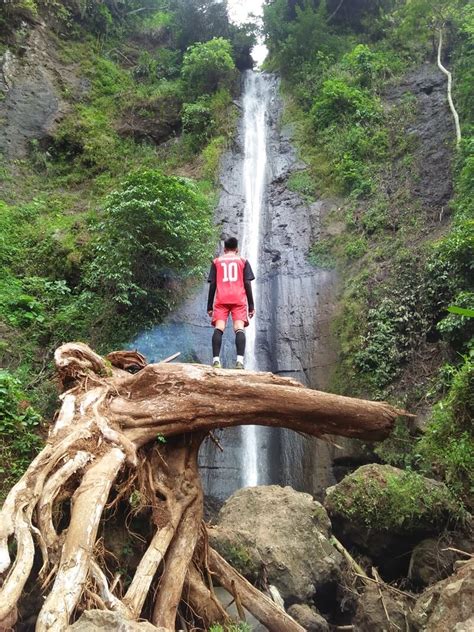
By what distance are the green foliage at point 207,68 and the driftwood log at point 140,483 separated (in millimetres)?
15800

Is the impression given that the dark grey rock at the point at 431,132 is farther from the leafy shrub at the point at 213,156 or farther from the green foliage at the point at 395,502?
the green foliage at the point at 395,502

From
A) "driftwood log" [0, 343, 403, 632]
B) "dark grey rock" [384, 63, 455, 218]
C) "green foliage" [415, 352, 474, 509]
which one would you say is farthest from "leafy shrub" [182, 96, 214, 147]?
"green foliage" [415, 352, 474, 509]

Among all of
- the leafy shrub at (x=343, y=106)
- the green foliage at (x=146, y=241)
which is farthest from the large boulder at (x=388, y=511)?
the leafy shrub at (x=343, y=106)

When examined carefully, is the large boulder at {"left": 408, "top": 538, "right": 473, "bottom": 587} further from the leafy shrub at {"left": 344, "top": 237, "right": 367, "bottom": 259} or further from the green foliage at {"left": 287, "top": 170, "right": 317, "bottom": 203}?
the green foliage at {"left": 287, "top": 170, "right": 317, "bottom": 203}

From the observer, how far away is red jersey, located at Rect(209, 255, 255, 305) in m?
6.76

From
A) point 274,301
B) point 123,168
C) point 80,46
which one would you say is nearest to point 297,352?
point 274,301

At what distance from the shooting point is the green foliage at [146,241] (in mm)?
10070

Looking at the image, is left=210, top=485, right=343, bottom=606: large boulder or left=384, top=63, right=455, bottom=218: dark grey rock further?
left=384, top=63, right=455, bottom=218: dark grey rock

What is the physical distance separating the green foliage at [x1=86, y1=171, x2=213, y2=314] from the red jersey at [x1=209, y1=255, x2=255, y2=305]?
355 cm

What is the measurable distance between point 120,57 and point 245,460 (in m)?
18.1

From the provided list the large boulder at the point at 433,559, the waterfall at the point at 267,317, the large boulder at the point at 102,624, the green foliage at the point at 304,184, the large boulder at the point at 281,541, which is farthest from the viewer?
the green foliage at the point at 304,184

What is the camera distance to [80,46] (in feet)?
64.2

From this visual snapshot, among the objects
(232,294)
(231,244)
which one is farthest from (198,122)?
(232,294)

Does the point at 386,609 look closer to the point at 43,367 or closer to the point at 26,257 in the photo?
the point at 43,367
